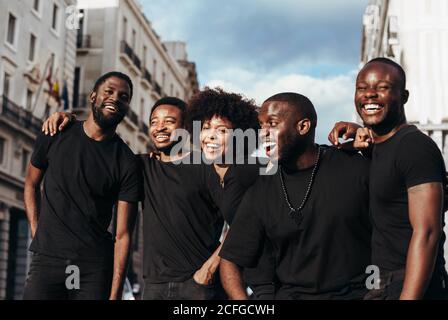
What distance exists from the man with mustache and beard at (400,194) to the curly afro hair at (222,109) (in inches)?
57.6

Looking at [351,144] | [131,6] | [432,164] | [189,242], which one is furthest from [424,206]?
[131,6]

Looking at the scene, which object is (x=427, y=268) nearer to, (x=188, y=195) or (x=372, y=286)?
(x=372, y=286)

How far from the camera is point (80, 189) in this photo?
15.6 feet

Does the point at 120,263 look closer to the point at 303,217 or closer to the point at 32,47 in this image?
the point at 303,217

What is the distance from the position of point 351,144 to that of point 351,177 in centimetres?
29

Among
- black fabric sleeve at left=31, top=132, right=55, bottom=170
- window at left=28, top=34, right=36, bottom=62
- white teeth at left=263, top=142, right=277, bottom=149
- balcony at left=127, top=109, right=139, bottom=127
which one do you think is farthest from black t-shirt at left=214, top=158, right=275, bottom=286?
balcony at left=127, top=109, right=139, bottom=127

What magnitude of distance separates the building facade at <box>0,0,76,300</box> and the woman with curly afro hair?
21.0m

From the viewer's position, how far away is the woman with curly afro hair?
13.8 feet

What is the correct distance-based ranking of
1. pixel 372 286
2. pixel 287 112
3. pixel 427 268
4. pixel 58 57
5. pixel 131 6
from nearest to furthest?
pixel 427 268
pixel 372 286
pixel 287 112
pixel 58 57
pixel 131 6

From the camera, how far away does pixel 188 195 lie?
4.90m

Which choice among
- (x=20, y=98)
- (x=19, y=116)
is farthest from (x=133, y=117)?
(x=19, y=116)

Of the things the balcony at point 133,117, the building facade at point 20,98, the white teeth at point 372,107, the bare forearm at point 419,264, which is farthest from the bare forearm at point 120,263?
the balcony at point 133,117

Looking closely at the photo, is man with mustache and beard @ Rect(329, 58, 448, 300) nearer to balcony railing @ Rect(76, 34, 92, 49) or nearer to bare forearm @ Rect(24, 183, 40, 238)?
bare forearm @ Rect(24, 183, 40, 238)
